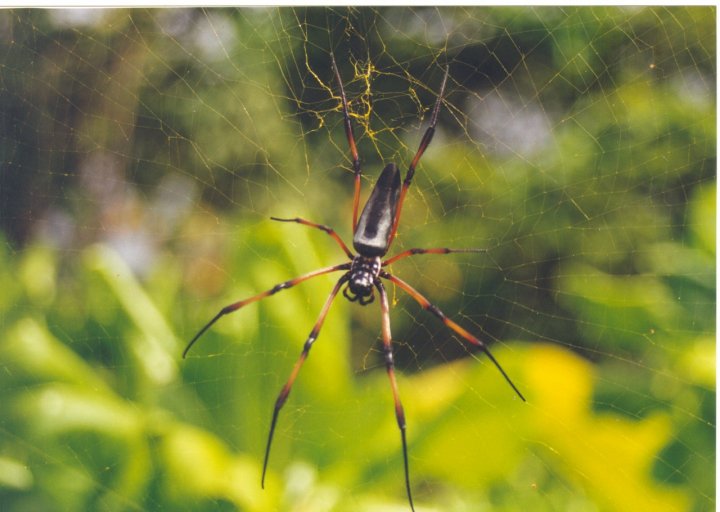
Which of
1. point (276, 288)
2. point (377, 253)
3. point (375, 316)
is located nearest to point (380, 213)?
point (377, 253)

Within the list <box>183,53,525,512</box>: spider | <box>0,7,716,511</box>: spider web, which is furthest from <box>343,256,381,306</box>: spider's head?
<box>0,7,716,511</box>: spider web

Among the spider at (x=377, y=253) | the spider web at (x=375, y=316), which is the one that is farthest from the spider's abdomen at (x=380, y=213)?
the spider web at (x=375, y=316)

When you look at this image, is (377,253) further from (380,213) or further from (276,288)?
(276,288)

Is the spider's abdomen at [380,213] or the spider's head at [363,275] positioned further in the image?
the spider's head at [363,275]

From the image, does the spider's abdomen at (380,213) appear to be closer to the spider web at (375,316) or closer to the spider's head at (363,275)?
the spider's head at (363,275)
